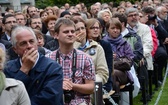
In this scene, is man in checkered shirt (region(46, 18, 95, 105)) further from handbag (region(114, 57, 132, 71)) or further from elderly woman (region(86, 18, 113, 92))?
handbag (region(114, 57, 132, 71))

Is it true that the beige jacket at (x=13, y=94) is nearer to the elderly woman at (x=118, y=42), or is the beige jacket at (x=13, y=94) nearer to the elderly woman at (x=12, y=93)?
the elderly woman at (x=12, y=93)

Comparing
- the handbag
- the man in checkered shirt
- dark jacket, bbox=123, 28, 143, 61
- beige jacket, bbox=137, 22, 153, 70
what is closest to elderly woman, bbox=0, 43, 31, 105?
the man in checkered shirt

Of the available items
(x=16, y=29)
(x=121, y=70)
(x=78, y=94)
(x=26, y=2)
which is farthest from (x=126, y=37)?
(x=26, y=2)

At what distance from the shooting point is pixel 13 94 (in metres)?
4.88

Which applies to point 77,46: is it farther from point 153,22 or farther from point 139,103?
point 153,22

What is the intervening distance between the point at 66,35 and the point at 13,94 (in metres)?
1.96

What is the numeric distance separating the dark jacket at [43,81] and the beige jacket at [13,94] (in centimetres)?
50

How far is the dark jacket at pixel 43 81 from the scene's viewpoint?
545 centimetres

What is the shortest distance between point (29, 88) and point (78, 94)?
1.41m

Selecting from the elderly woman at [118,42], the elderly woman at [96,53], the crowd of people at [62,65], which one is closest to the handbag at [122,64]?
the crowd of people at [62,65]

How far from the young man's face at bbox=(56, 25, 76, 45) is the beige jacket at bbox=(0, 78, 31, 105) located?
1.84 metres

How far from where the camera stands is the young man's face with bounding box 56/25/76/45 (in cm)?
668

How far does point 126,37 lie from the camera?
11.4 metres

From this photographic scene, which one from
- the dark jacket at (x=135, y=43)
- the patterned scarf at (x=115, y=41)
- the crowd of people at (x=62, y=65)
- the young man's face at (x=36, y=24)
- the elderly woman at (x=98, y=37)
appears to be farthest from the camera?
the young man's face at (x=36, y=24)
